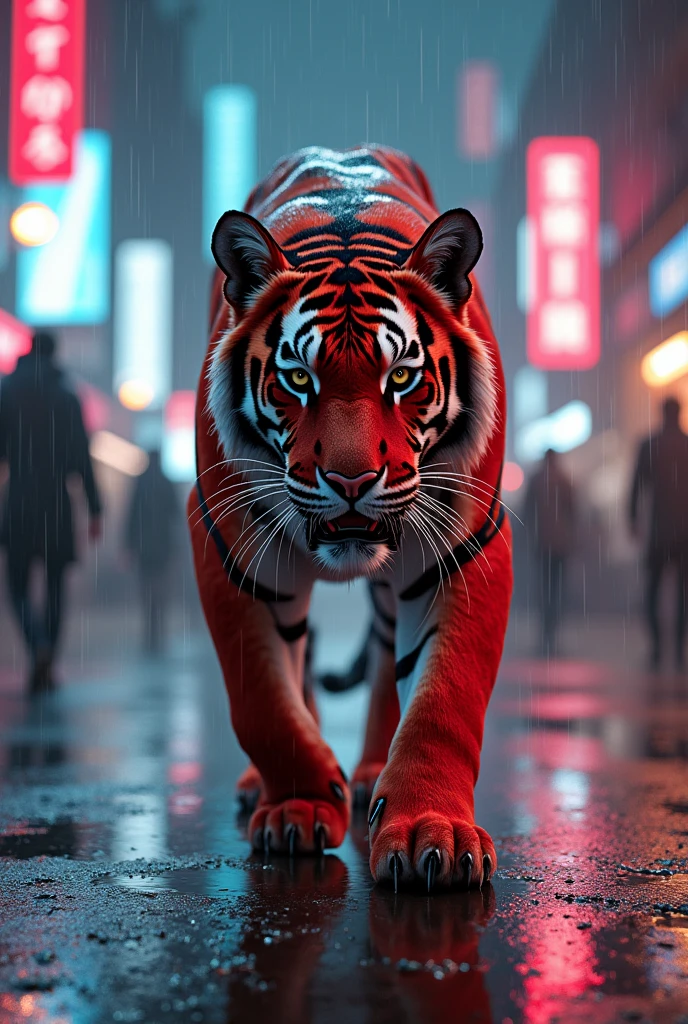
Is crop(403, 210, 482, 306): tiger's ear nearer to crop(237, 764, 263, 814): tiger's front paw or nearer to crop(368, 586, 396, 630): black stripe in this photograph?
Result: crop(368, 586, 396, 630): black stripe

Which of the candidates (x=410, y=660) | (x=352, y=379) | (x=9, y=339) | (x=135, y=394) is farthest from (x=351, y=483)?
(x=135, y=394)

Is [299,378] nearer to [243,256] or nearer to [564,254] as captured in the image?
[243,256]

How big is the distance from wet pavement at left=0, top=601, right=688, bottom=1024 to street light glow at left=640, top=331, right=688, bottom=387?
13.6 m

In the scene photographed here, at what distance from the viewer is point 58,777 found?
Result: 4363mm

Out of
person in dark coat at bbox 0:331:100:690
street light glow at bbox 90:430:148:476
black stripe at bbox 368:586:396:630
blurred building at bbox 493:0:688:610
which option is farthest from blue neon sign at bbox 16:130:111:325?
black stripe at bbox 368:586:396:630

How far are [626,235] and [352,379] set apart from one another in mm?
20962

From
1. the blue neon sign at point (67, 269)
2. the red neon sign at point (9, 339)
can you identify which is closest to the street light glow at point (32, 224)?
the red neon sign at point (9, 339)

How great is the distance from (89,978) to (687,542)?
849 cm

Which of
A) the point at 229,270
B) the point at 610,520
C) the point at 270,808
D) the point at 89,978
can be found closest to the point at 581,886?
the point at 270,808

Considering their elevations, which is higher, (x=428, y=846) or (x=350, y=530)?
(x=350, y=530)

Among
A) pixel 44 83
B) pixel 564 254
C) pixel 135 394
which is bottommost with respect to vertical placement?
pixel 135 394

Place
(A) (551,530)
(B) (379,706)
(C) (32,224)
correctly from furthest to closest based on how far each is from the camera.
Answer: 1. (C) (32,224)
2. (A) (551,530)
3. (B) (379,706)

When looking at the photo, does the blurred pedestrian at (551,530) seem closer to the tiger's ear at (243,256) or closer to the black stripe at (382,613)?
the black stripe at (382,613)

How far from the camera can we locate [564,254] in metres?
23.3
